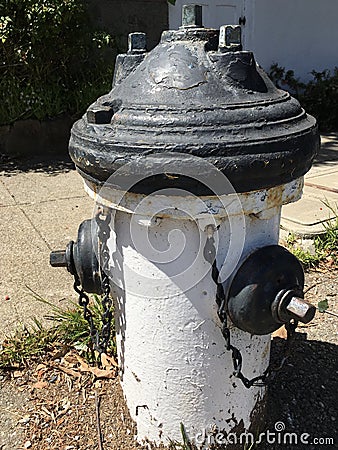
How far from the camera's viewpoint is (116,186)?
1612mm

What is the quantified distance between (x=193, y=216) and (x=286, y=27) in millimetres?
7356

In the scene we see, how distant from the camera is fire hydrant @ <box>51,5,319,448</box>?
5.06 feet

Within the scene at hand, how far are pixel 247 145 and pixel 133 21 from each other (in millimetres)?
6142

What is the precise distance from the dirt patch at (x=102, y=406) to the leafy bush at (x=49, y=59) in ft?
14.0

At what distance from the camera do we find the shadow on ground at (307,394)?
7.16ft

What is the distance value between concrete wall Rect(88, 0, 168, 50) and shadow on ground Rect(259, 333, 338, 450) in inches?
210

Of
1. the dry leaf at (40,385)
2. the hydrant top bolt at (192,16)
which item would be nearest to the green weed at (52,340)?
the dry leaf at (40,385)

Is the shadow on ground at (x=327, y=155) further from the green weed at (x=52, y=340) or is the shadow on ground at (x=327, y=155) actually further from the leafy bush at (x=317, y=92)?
the green weed at (x=52, y=340)

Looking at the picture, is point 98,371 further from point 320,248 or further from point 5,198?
point 5,198

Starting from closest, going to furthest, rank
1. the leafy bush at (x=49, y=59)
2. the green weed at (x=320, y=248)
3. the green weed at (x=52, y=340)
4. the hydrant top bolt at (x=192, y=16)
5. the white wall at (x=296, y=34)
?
the hydrant top bolt at (x=192, y=16) → the green weed at (x=52, y=340) → the green weed at (x=320, y=248) → the leafy bush at (x=49, y=59) → the white wall at (x=296, y=34)

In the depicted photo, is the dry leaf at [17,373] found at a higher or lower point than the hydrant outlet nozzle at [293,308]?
lower

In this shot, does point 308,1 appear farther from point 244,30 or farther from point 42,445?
point 42,445

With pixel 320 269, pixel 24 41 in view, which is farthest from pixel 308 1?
pixel 320 269

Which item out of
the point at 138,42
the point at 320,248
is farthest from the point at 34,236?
the point at 138,42
